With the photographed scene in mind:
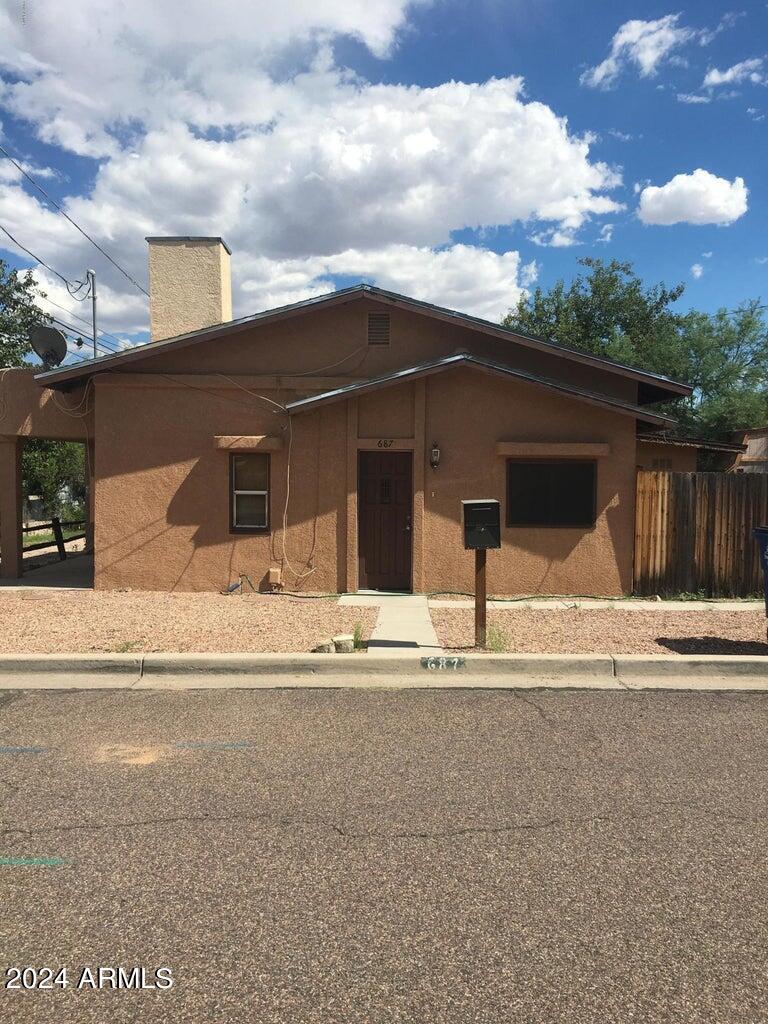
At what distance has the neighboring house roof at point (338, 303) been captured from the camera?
10336 mm

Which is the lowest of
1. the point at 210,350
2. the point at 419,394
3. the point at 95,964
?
the point at 95,964

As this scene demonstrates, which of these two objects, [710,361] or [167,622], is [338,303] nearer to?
[167,622]

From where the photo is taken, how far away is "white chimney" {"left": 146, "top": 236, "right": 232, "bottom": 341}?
41.9 ft

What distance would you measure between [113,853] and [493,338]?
914cm

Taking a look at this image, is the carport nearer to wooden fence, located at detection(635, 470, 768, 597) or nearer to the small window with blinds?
the small window with blinds

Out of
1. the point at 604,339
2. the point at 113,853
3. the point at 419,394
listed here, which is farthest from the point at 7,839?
the point at 604,339

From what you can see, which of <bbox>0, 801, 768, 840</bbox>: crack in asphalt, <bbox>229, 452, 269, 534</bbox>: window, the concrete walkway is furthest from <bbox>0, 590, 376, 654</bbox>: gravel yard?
<bbox>0, 801, 768, 840</bbox>: crack in asphalt

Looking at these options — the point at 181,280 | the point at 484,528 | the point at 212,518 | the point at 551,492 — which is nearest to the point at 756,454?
the point at 551,492

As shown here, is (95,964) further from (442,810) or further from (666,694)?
(666,694)

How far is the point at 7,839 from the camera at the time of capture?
3.50m

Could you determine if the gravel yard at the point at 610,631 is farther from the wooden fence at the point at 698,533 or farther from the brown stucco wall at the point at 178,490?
the brown stucco wall at the point at 178,490

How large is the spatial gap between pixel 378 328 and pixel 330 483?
255 cm

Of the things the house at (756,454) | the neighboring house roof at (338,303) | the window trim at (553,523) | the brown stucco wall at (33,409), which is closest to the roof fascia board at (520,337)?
the neighboring house roof at (338,303)

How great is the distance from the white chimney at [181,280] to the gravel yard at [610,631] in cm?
752
